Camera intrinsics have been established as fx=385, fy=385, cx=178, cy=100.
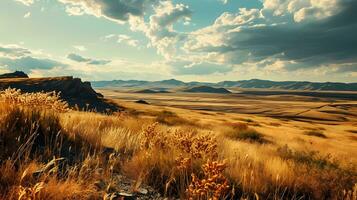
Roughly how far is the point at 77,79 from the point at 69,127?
67.4 metres

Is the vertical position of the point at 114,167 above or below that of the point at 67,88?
above

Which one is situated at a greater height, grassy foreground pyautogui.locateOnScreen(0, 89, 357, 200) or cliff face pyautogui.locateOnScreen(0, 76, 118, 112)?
grassy foreground pyautogui.locateOnScreen(0, 89, 357, 200)

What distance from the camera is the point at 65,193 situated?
4359 millimetres

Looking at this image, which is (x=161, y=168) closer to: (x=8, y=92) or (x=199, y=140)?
(x=199, y=140)

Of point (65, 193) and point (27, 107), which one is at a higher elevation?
point (27, 107)

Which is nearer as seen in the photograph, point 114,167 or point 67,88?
point 114,167

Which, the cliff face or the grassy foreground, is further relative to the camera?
the cliff face

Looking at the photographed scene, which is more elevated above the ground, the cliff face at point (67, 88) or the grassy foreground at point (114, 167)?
the grassy foreground at point (114, 167)

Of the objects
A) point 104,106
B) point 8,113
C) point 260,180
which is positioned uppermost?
point 8,113

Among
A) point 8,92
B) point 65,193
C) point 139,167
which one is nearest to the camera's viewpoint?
point 65,193

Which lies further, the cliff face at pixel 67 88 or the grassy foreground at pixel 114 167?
the cliff face at pixel 67 88

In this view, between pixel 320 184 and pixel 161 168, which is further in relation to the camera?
pixel 320 184

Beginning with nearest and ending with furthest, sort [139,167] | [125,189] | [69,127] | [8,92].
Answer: [125,189] < [139,167] < [8,92] < [69,127]

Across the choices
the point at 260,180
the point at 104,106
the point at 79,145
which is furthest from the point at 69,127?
the point at 104,106
